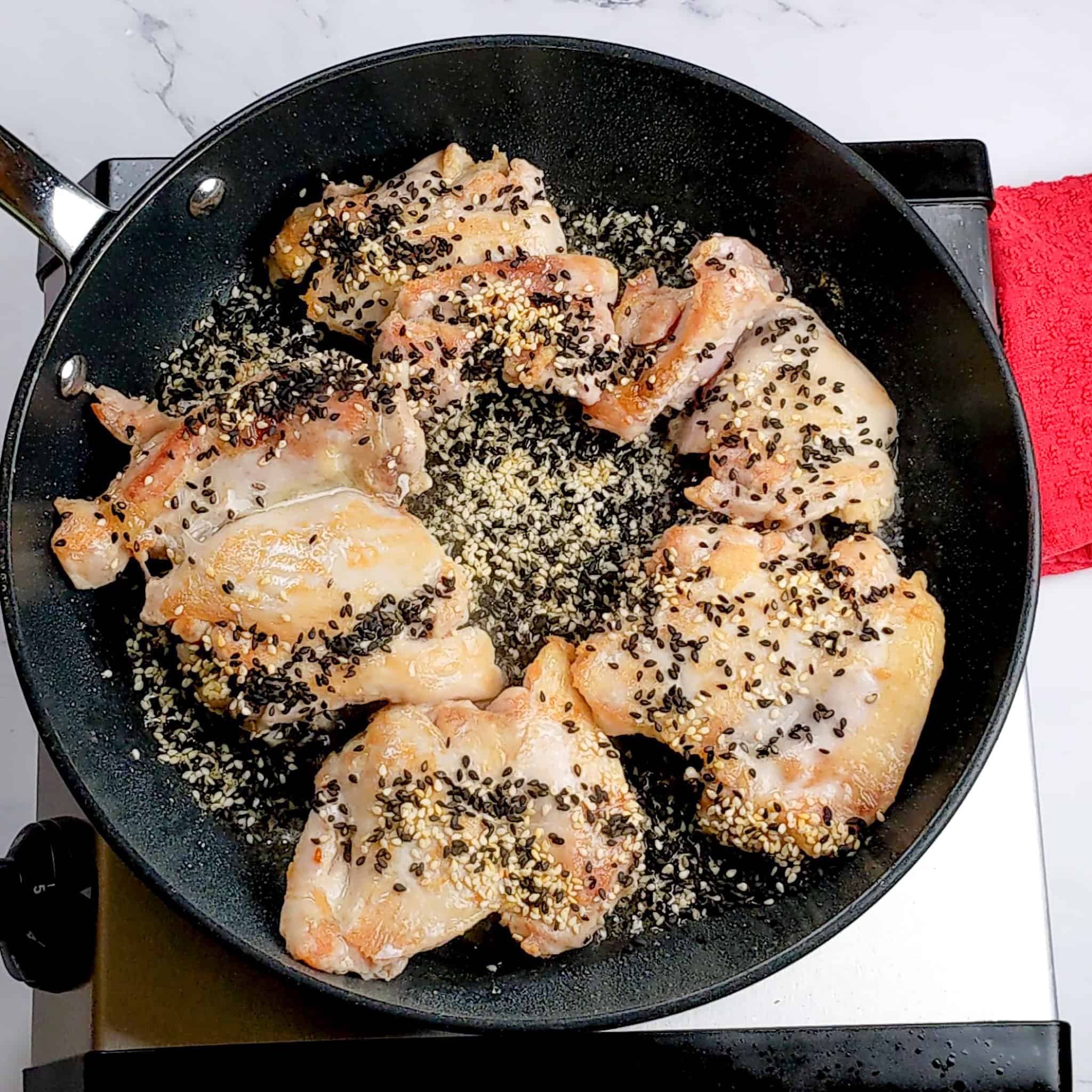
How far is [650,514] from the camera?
2.26 meters

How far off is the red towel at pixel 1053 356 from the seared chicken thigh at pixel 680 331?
1.65ft

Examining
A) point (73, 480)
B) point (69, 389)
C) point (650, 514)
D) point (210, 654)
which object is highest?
point (69, 389)

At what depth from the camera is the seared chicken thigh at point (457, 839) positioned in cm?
195

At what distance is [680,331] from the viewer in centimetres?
220

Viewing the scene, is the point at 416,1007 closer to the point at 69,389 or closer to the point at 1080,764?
the point at 69,389

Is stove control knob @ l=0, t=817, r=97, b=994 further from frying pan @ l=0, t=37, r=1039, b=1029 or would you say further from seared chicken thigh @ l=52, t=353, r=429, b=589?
seared chicken thigh @ l=52, t=353, r=429, b=589

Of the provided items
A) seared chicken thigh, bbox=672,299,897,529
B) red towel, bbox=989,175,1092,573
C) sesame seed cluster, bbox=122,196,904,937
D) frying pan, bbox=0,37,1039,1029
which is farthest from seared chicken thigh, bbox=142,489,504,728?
red towel, bbox=989,175,1092,573

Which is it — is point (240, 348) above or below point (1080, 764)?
above

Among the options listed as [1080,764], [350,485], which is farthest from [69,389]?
[1080,764]

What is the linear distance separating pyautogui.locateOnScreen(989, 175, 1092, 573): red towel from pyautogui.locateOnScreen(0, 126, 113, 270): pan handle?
1.64m

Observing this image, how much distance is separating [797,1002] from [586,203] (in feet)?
4.94

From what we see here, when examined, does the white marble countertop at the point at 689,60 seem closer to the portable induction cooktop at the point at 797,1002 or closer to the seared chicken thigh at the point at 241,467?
the portable induction cooktop at the point at 797,1002

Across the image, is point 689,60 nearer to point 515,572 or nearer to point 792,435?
point 792,435

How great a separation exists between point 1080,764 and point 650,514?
44.5 inches
